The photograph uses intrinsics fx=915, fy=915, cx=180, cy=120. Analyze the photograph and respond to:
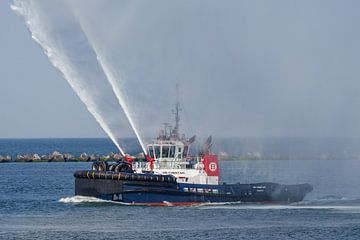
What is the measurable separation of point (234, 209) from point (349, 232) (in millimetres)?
9983

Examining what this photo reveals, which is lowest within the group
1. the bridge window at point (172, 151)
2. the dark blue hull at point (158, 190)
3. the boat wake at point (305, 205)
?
the boat wake at point (305, 205)

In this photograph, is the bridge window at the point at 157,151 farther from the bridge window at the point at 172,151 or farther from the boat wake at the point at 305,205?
the boat wake at the point at 305,205

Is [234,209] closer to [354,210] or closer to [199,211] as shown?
[199,211]

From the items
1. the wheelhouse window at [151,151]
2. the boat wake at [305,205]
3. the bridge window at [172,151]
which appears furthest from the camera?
the wheelhouse window at [151,151]

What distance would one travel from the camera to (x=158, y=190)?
51688 millimetres

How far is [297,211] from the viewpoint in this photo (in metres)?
50.6

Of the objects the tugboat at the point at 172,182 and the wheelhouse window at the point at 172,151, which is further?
the wheelhouse window at the point at 172,151

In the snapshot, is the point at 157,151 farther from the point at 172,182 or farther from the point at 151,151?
the point at 172,182

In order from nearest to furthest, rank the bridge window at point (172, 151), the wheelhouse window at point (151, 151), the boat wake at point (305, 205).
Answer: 1. the boat wake at point (305, 205)
2. the bridge window at point (172, 151)
3. the wheelhouse window at point (151, 151)

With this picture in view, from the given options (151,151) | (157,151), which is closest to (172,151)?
(157,151)

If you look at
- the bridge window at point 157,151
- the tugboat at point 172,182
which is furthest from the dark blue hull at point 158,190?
the bridge window at point 157,151

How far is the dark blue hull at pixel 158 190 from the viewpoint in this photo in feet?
169

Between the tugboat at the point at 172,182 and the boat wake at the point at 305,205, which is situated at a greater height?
the tugboat at the point at 172,182

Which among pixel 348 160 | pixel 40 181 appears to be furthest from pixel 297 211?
pixel 348 160
